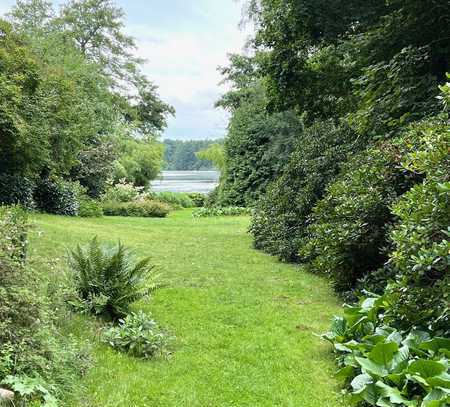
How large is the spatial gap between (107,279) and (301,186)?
5195mm

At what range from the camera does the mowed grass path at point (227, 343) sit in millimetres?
3168

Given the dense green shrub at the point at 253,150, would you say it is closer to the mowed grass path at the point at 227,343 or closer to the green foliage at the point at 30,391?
the mowed grass path at the point at 227,343

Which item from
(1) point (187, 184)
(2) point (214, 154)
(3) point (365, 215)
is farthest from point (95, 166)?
(1) point (187, 184)

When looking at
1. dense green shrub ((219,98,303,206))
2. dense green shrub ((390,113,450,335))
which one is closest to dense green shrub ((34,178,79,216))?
dense green shrub ((219,98,303,206))

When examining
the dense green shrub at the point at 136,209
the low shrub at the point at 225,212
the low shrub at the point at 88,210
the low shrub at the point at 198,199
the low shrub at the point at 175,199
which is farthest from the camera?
the low shrub at the point at 198,199

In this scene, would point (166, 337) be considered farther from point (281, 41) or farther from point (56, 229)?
point (281, 41)

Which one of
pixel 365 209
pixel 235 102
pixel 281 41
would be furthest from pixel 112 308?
pixel 235 102

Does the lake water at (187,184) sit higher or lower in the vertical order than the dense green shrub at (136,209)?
higher

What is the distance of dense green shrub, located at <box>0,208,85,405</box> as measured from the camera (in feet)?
8.77

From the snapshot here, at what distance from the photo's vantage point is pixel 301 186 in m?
8.99

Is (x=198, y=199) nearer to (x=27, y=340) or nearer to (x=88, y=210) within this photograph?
(x=88, y=210)

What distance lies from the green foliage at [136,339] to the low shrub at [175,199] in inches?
791

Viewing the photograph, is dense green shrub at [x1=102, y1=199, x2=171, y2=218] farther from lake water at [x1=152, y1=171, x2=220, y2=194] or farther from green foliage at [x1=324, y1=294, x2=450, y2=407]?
green foliage at [x1=324, y1=294, x2=450, y2=407]

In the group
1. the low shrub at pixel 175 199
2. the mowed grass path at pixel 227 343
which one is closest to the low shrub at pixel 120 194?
the low shrub at pixel 175 199
